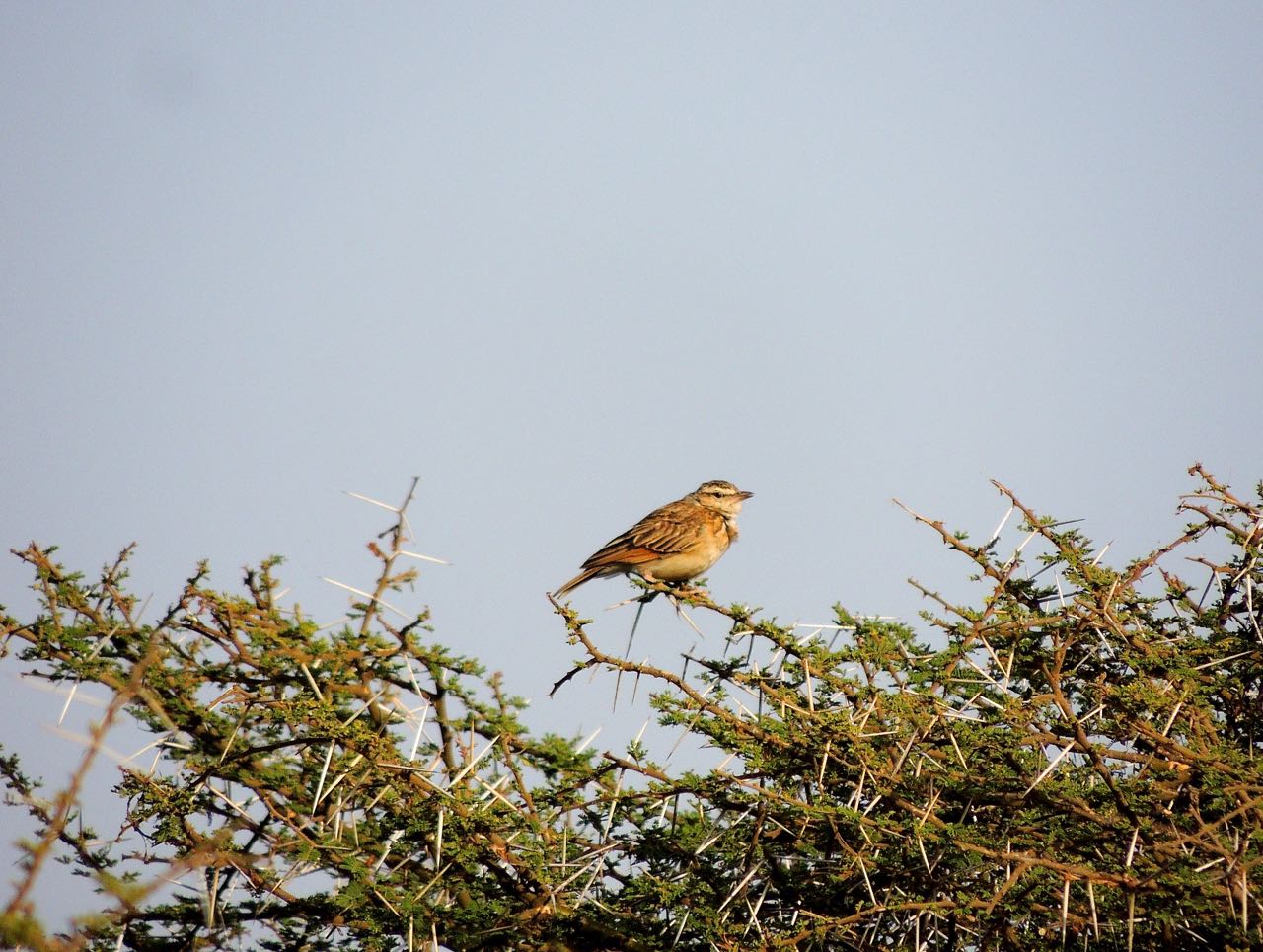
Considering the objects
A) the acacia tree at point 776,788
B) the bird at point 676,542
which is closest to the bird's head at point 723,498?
the bird at point 676,542

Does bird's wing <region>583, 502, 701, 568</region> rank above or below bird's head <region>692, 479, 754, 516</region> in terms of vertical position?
below

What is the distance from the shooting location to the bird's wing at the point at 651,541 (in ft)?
27.7

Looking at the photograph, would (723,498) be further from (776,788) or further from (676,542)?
(776,788)

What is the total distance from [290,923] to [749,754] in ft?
6.13

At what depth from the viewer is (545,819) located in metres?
4.66

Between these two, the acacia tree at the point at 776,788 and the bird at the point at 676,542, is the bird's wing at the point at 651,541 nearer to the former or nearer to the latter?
the bird at the point at 676,542

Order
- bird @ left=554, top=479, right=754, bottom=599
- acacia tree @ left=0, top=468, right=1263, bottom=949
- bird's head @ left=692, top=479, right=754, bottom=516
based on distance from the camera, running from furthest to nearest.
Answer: bird's head @ left=692, top=479, right=754, bottom=516
bird @ left=554, top=479, right=754, bottom=599
acacia tree @ left=0, top=468, right=1263, bottom=949

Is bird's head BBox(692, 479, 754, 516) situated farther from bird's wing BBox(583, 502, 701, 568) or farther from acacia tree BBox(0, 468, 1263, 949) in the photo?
acacia tree BBox(0, 468, 1263, 949)

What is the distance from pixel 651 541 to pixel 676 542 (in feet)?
0.68

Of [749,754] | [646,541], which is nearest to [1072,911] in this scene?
[749,754]

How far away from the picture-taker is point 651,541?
8.68 meters

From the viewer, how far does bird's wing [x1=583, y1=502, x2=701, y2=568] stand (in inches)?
333

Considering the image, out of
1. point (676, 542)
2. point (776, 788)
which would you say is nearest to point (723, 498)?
point (676, 542)

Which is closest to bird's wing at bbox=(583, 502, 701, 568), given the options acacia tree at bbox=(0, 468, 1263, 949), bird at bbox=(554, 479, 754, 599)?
bird at bbox=(554, 479, 754, 599)
